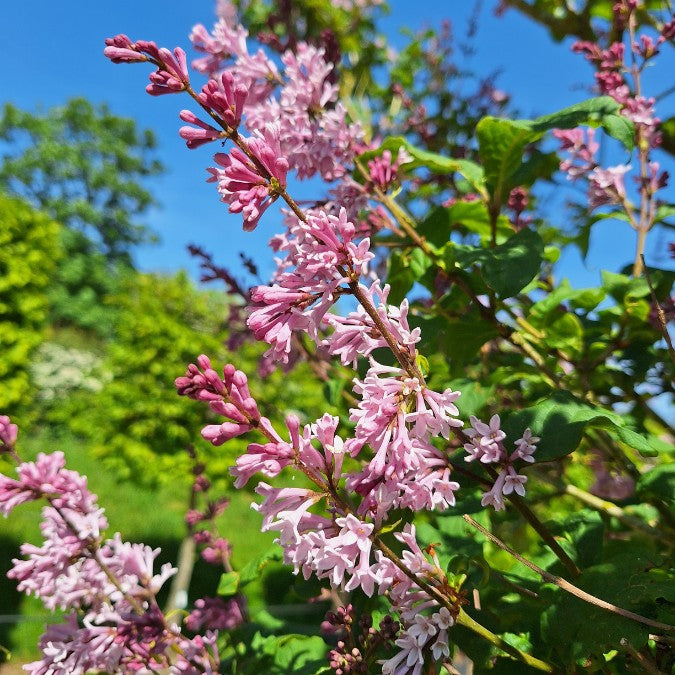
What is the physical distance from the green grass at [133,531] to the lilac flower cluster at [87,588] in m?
3.92

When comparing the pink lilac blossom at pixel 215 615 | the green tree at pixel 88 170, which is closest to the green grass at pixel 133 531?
the pink lilac blossom at pixel 215 615

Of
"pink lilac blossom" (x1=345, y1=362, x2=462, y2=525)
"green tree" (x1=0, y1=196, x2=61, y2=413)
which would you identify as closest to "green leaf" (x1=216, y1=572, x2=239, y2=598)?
"pink lilac blossom" (x1=345, y1=362, x2=462, y2=525)

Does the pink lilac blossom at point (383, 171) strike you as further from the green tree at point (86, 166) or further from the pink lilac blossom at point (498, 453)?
the green tree at point (86, 166)

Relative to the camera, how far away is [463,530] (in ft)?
4.29

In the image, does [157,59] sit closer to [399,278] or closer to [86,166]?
[399,278]

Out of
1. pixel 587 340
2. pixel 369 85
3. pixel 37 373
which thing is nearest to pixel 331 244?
pixel 587 340

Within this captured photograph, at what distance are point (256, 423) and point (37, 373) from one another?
19.9m

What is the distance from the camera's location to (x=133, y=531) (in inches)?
380

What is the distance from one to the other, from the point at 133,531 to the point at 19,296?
4483 mm

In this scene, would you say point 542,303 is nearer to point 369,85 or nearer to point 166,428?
point 369,85

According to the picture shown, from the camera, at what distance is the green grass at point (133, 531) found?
6406 mm

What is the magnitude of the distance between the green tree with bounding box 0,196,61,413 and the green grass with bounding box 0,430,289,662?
3.85ft

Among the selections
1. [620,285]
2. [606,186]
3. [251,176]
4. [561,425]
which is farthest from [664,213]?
[251,176]

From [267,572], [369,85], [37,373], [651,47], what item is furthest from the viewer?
[37,373]
